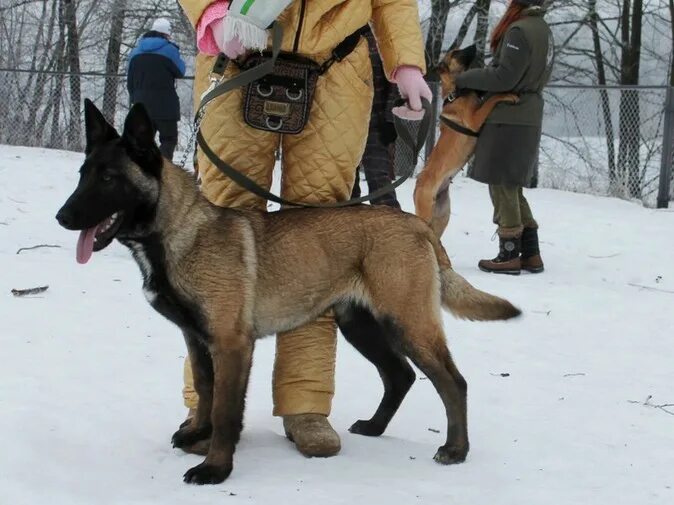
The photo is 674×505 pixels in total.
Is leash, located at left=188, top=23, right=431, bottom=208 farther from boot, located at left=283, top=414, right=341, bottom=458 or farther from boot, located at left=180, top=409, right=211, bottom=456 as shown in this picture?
boot, located at left=180, top=409, right=211, bottom=456

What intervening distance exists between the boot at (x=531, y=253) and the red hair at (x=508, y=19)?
1.55 metres

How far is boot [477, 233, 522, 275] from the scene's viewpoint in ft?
23.0

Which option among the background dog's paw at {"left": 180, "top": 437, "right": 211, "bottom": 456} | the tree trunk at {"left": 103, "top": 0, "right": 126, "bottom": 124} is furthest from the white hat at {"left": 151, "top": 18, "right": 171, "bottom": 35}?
the tree trunk at {"left": 103, "top": 0, "right": 126, "bottom": 124}

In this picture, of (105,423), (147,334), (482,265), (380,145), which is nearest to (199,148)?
(105,423)

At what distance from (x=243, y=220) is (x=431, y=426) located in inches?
48.5

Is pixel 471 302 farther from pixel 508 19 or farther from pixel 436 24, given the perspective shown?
pixel 436 24

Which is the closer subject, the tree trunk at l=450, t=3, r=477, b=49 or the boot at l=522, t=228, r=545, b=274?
the boot at l=522, t=228, r=545, b=274

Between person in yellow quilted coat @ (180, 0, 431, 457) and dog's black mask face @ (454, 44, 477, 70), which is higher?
dog's black mask face @ (454, 44, 477, 70)

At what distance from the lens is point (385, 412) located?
137 inches

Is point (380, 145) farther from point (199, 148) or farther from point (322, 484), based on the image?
point (322, 484)

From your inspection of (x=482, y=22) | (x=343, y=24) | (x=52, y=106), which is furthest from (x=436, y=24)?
(x=343, y=24)

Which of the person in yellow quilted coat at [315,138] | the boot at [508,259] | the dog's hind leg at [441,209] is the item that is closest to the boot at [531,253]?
the boot at [508,259]

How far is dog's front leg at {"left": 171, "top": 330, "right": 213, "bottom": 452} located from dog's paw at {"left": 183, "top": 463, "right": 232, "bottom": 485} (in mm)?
281

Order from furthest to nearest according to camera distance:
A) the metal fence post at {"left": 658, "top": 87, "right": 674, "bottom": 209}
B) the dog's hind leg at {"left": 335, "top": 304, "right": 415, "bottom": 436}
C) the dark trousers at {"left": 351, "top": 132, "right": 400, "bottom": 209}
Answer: the metal fence post at {"left": 658, "top": 87, "right": 674, "bottom": 209}
the dark trousers at {"left": 351, "top": 132, "right": 400, "bottom": 209}
the dog's hind leg at {"left": 335, "top": 304, "right": 415, "bottom": 436}
